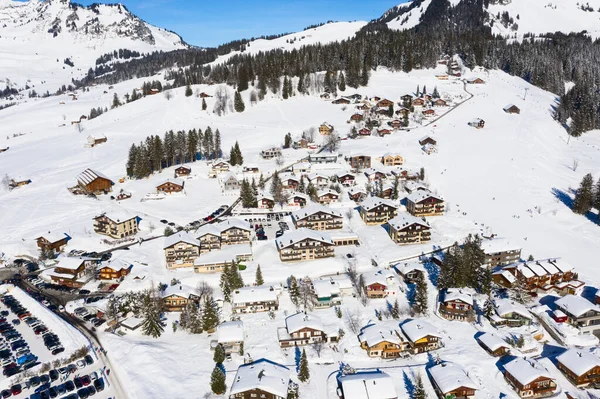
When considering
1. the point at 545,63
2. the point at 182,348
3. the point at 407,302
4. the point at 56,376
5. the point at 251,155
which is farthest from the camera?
the point at 545,63

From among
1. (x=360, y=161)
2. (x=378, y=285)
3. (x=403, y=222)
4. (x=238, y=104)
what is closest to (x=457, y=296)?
(x=378, y=285)

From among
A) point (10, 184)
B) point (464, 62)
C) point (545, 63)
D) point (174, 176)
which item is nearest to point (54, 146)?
point (10, 184)

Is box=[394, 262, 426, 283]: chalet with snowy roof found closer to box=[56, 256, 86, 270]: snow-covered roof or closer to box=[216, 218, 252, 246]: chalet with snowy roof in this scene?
box=[216, 218, 252, 246]: chalet with snowy roof

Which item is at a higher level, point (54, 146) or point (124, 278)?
point (54, 146)

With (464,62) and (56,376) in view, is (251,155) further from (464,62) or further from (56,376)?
(464,62)

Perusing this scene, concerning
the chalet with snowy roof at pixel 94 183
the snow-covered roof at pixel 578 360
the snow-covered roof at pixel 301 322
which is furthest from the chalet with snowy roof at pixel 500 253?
the chalet with snowy roof at pixel 94 183

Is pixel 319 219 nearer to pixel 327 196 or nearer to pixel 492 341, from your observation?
pixel 327 196

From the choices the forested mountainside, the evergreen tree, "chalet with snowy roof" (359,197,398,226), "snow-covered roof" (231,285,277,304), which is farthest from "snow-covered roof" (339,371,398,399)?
the forested mountainside
